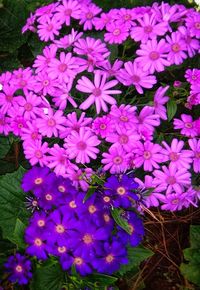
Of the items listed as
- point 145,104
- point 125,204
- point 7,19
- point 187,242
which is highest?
point 7,19

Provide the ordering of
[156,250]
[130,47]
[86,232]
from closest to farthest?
[86,232] → [130,47] → [156,250]

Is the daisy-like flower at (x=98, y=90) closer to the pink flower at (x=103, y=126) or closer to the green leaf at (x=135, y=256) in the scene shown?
the pink flower at (x=103, y=126)

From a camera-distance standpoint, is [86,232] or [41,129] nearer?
[86,232]

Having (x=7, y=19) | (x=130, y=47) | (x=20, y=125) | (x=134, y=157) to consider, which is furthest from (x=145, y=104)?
(x=7, y=19)

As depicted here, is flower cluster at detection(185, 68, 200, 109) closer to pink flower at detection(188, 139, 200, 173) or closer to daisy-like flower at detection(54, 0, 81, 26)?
pink flower at detection(188, 139, 200, 173)

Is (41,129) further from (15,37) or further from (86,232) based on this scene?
(15,37)

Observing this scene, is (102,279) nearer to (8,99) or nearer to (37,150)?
(37,150)

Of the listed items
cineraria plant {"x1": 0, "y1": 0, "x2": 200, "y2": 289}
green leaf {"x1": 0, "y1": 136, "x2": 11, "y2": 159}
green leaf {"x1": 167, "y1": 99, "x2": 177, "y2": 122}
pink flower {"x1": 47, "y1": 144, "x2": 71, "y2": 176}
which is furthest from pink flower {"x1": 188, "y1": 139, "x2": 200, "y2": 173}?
green leaf {"x1": 0, "y1": 136, "x2": 11, "y2": 159}

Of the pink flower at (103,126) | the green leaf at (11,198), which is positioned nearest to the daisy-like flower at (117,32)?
the pink flower at (103,126)
